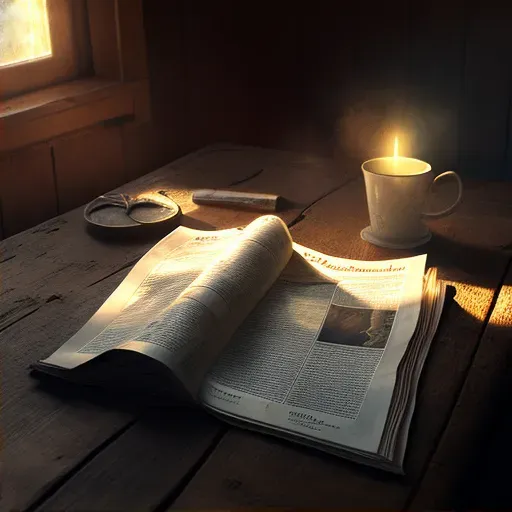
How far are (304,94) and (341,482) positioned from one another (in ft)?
A: 4.25

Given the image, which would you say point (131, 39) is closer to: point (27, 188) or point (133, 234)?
point (27, 188)

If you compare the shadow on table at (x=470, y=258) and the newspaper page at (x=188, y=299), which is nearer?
the newspaper page at (x=188, y=299)

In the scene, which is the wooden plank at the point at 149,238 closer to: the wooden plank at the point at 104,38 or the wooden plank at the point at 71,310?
the wooden plank at the point at 71,310

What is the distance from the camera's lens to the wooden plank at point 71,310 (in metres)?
0.61

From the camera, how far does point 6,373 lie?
0.74 meters

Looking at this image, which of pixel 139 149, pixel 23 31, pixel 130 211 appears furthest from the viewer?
pixel 139 149

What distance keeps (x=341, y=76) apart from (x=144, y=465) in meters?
1.26

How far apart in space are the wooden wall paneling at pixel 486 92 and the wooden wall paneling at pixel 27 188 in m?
0.90

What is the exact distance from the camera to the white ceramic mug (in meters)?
1.01

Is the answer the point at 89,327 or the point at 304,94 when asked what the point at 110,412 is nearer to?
the point at 89,327

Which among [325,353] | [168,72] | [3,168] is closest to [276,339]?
[325,353]

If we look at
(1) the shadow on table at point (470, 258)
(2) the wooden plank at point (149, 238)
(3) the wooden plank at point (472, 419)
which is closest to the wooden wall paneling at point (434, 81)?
(2) the wooden plank at point (149, 238)

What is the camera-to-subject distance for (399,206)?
102cm

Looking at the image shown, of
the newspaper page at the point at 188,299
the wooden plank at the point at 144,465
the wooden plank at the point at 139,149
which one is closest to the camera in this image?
the wooden plank at the point at 144,465
